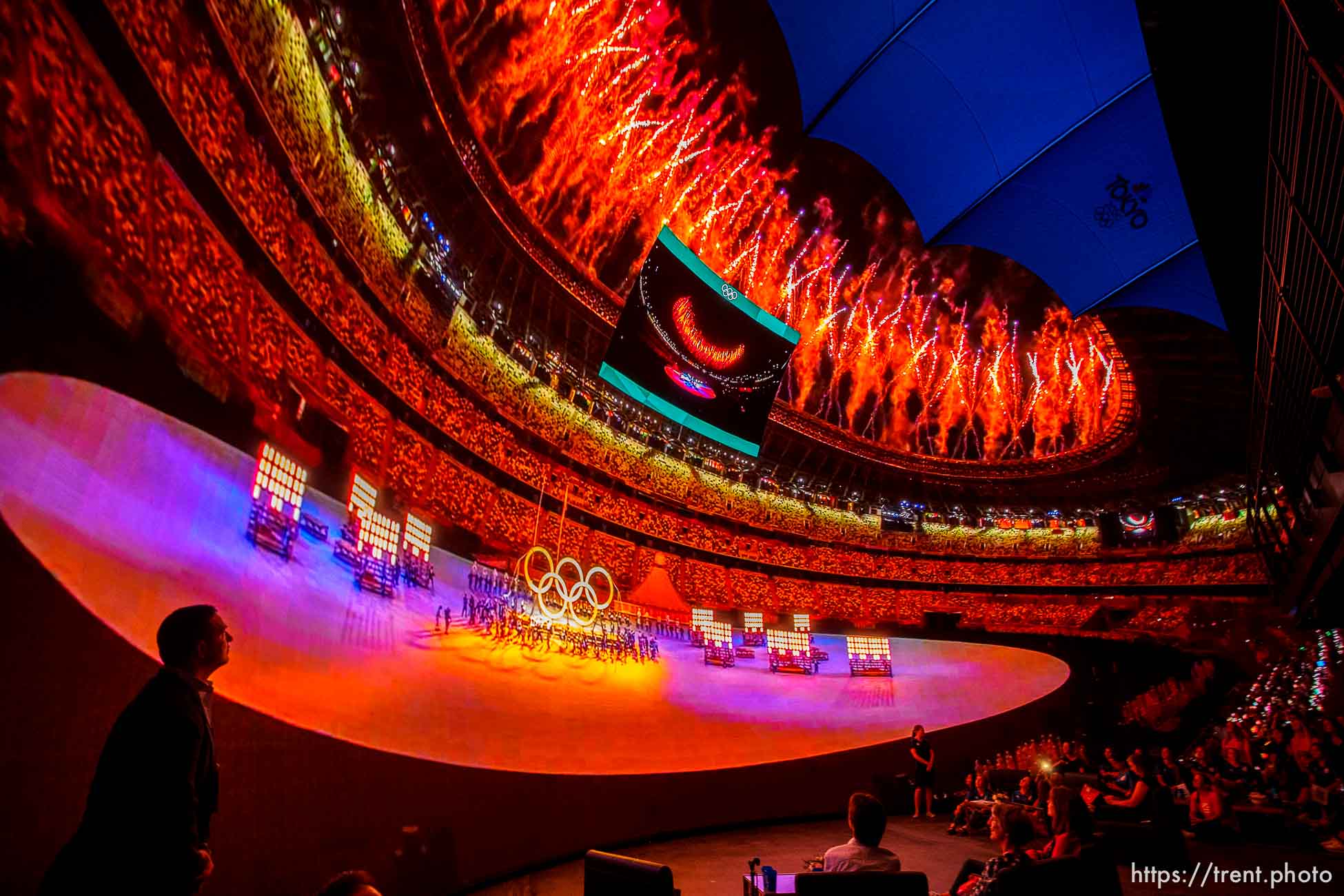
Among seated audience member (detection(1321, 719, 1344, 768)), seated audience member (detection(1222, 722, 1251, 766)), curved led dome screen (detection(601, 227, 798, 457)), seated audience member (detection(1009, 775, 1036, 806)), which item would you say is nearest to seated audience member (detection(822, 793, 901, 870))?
seated audience member (detection(1009, 775, 1036, 806))

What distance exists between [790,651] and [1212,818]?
5.78m

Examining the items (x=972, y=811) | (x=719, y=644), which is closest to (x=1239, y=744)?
(x=972, y=811)

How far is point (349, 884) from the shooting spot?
5.41ft

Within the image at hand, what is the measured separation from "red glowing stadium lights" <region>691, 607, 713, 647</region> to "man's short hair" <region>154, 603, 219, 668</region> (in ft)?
25.8

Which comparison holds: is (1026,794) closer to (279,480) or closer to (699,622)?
(699,622)

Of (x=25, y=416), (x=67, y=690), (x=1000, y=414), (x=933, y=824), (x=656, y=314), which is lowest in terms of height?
(x=933, y=824)

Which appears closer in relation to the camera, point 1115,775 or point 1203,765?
point 1115,775

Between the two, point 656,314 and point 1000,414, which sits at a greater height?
point 1000,414

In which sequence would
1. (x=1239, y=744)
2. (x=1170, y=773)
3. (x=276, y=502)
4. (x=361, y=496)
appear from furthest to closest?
(x=1239, y=744), (x=1170, y=773), (x=361, y=496), (x=276, y=502)

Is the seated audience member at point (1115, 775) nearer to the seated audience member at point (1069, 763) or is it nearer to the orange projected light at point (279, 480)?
the seated audience member at point (1069, 763)

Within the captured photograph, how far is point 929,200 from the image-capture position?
41.5ft

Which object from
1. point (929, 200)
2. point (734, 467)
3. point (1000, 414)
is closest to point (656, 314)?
point (734, 467)

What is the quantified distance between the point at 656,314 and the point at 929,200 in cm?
690

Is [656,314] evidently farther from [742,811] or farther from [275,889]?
[275,889]
